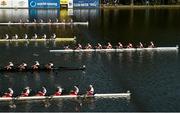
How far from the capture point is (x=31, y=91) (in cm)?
3025

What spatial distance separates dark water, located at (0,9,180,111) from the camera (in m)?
28.6

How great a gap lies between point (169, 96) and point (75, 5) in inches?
1711

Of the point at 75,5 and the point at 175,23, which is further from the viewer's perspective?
the point at 75,5

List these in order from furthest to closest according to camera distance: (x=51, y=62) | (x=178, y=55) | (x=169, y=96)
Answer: (x=178, y=55) < (x=51, y=62) < (x=169, y=96)

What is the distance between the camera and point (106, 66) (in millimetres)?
37062

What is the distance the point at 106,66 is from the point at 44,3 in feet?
116

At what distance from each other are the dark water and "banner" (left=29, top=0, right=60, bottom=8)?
7640 mm

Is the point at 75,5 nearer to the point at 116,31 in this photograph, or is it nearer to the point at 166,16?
the point at 166,16

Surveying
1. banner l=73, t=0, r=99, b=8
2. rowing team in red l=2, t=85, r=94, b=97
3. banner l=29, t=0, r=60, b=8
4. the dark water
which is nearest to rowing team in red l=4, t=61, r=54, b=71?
the dark water

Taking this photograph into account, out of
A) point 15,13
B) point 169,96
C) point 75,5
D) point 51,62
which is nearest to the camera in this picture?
point 169,96

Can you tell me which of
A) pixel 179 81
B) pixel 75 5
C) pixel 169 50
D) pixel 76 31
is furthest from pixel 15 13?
pixel 179 81

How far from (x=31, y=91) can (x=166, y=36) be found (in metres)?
24.0

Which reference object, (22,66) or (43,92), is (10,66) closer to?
(22,66)

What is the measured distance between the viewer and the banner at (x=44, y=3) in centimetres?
Answer: 7031
